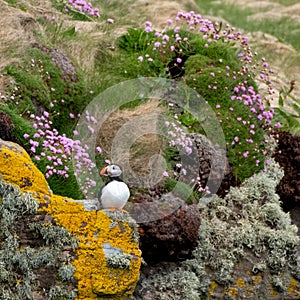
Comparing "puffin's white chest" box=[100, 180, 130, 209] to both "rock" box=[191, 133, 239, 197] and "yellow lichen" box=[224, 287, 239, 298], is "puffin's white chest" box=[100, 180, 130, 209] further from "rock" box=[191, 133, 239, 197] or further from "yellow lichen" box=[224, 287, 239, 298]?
"rock" box=[191, 133, 239, 197]

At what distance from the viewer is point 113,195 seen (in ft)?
15.5

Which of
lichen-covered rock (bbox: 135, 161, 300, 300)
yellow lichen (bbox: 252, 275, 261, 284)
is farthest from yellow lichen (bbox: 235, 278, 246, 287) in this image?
yellow lichen (bbox: 252, 275, 261, 284)

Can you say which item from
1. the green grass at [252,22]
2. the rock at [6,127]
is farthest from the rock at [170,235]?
the green grass at [252,22]

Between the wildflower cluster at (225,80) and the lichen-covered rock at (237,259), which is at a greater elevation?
the wildflower cluster at (225,80)

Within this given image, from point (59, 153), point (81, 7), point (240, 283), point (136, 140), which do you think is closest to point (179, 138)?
point (136, 140)

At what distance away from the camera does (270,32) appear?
14500 millimetres

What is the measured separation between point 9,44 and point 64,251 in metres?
3.23

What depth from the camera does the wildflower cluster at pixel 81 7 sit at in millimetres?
8779

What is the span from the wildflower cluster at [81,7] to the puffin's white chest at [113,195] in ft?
14.3

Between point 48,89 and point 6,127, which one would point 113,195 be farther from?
point 48,89

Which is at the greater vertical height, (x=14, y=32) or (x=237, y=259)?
(x=14, y=32)

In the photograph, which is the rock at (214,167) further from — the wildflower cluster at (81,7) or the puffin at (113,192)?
the wildflower cluster at (81,7)

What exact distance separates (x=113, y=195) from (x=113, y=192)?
27 mm

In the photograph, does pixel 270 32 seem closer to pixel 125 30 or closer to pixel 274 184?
pixel 125 30
